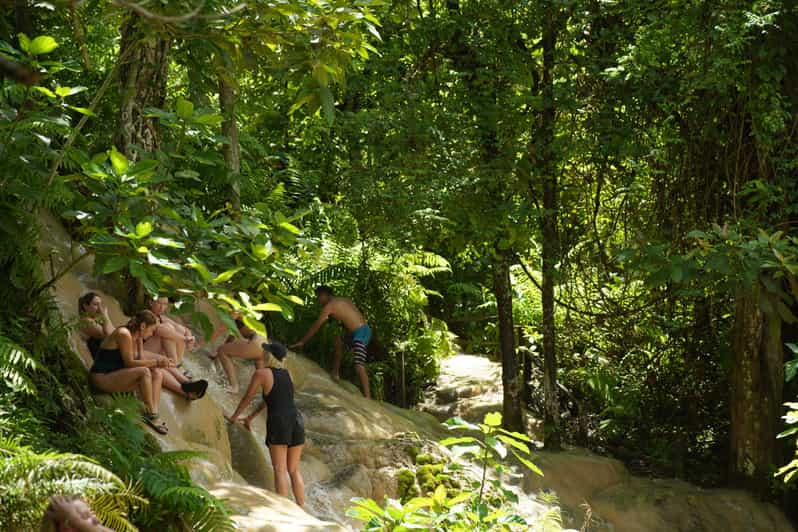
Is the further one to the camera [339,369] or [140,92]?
[339,369]

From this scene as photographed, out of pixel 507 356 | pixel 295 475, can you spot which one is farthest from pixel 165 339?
pixel 507 356

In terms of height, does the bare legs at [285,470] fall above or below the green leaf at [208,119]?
below

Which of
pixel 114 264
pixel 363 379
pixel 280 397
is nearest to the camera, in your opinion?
pixel 114 264

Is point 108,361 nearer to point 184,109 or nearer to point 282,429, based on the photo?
point 282,429

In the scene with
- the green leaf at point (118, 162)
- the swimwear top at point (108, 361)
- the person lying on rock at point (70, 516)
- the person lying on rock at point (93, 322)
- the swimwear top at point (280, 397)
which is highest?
the green leaf at point (118, 162)

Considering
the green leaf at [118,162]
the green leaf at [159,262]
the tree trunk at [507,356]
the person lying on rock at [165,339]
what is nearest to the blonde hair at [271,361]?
the person lying on rock at [165,339]

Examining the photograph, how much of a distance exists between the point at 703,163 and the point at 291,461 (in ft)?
19.3

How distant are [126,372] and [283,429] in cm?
143

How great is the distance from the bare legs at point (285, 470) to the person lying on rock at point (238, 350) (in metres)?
1.58

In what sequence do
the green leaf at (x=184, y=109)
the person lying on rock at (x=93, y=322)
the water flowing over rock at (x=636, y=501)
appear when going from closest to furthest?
the green leaf at (x=184, y=109) < the person lying on rock at (x=93, y=322) < the water flowing over rock at (x=636, y=501)

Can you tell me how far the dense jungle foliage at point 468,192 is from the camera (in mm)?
5699

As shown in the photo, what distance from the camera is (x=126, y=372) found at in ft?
22.1

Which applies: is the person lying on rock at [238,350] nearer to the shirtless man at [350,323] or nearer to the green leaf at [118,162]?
the shirtless man at [350,323]

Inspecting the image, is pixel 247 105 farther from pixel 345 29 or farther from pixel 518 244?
pixel 345 29
